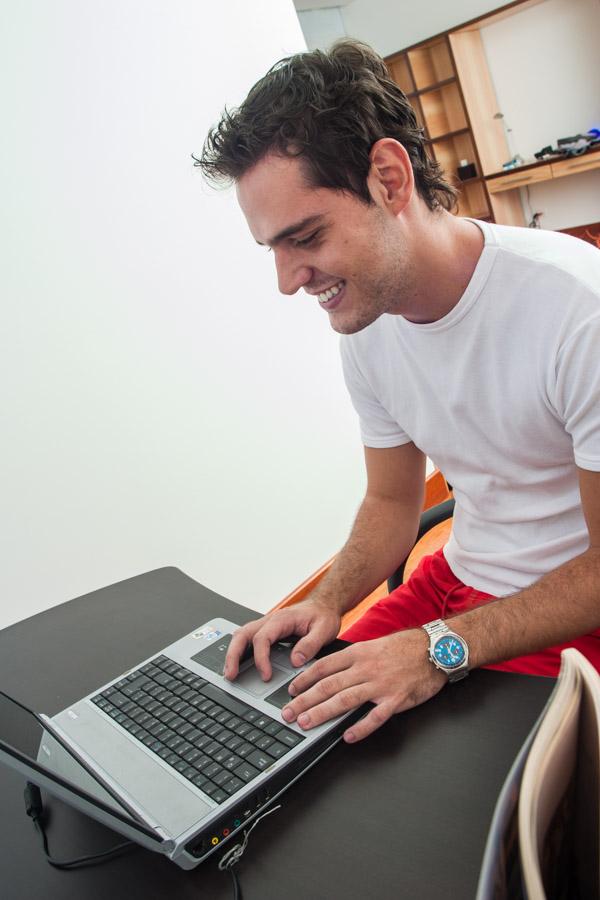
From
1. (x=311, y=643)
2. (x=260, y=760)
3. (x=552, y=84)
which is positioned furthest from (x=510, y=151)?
(x=260, y=760)

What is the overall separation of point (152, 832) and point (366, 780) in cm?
21

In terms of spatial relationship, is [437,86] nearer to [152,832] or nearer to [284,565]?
[284,565]

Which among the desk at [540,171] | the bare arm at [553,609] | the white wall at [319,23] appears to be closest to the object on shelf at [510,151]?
the desk at [540,171]

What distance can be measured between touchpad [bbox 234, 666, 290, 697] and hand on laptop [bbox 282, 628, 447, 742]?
4 centimetres

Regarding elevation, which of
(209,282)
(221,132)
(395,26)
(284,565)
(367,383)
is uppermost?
(395,26)

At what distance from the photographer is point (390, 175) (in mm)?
1068

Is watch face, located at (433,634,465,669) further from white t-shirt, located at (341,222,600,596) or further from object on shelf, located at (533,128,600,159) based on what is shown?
object on shelf, located at (533,128,600,159)

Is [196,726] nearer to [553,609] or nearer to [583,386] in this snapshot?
[553,609]

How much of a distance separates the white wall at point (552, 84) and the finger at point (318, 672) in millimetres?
6310

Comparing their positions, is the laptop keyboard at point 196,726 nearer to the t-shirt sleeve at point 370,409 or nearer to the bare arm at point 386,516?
the bare arm at point 386,516

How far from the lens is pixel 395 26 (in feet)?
21.0

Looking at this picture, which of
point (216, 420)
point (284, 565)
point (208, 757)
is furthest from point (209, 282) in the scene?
point (208, 757)

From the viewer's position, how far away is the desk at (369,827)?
0.61 metres

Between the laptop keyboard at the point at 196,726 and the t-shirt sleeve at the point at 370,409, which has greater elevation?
the t-shirt sleeve at the point at 370,409
